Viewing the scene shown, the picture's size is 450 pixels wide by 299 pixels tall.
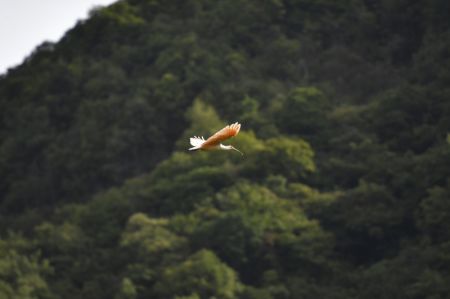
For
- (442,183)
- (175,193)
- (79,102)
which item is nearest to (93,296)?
(175,193)

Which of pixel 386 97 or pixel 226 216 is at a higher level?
pixel 386 97

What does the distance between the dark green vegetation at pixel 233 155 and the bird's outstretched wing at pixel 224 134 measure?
67.4ft

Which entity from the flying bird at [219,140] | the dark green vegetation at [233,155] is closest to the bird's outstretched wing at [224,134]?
the flying bird at [219,140]

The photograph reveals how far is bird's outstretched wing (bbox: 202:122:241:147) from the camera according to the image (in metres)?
14.2

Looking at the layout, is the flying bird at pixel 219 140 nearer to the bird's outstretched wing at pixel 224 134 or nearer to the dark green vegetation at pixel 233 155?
the bird's outstretched wing at pixel 224 134

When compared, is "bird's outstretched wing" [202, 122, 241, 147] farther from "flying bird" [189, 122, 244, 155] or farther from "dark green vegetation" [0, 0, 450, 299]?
"dark green vegetation" [0, 0, 450, 299]

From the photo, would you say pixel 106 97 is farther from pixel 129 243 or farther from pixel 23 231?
pixel 129 243

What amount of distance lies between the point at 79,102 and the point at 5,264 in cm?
1558

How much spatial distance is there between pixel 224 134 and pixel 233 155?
96.6ft

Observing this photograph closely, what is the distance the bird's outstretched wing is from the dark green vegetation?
20542 mm

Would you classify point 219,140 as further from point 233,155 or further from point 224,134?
point 233,155

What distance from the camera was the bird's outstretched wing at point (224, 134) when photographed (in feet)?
46.6

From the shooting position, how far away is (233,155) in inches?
1725

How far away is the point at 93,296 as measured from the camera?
4059 centimetres
